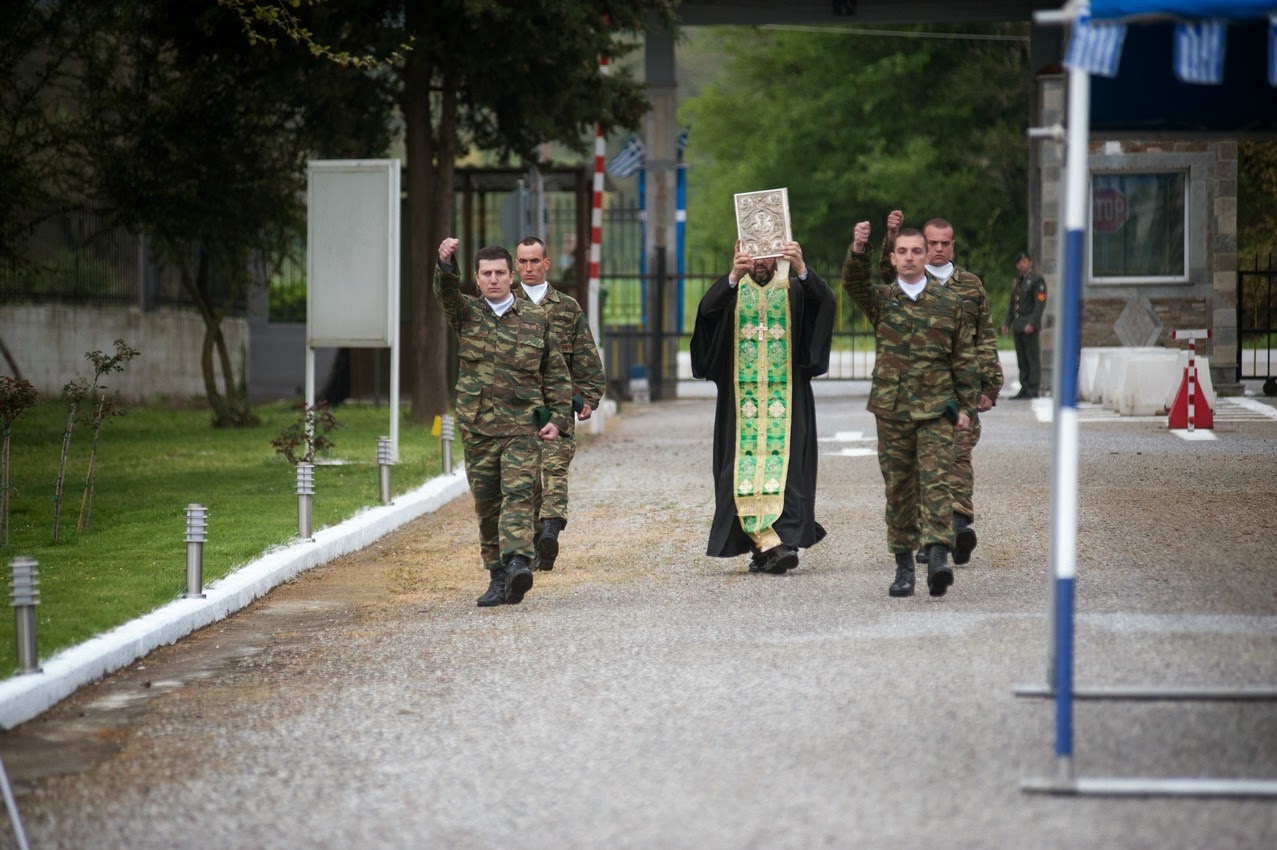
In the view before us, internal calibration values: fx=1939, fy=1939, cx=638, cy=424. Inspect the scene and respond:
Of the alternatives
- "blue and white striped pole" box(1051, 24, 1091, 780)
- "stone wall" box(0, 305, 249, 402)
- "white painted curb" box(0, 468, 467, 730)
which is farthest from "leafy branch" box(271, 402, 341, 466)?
"blue and white striped pole" box(1051, 24, 1091, 780)

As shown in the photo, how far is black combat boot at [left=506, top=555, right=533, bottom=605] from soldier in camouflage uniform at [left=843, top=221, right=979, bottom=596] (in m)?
1.87

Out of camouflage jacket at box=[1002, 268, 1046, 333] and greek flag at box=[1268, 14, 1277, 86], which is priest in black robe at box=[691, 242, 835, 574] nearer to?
greek flag at box=[1268, 14, 1277, 86]

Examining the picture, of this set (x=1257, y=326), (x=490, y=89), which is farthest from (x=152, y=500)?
(x=1257, y=326)

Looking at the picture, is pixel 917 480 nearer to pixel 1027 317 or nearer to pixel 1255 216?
pixel 1027 317

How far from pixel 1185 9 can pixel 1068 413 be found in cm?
128

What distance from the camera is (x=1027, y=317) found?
93.0ft

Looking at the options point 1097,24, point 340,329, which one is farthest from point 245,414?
point 1097,24

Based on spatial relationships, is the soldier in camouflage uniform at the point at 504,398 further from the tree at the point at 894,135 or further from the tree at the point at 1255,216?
the tree at the point at 894,135

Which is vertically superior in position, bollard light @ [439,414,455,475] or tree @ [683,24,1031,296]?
tree @ [683,24,1031,296]

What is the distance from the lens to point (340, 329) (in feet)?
57.9

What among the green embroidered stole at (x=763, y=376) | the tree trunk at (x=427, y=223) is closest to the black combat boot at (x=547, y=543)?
the green embroidered stole at (x=763, y=376)

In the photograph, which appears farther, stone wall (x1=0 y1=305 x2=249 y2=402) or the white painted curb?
stone wall (x1=0 y1=305 x2=249 y2=402)

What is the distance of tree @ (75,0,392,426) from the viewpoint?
73.2 ft

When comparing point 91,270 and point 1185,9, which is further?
point 91,270
